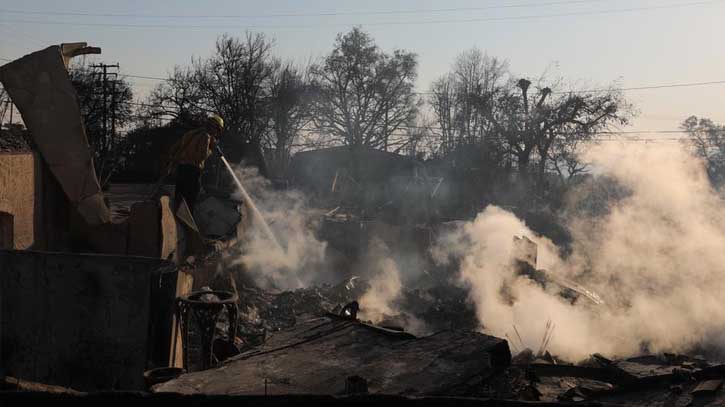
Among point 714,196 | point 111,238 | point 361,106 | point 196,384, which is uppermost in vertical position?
point 361,106

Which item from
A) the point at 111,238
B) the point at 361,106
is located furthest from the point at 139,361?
the point at 361,106

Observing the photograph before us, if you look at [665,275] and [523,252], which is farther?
[665,275]

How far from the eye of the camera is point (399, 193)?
1256 inches

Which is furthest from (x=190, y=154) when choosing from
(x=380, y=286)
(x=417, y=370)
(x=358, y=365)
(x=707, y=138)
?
(x=707, y=138)

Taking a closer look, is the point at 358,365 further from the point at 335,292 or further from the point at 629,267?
the point at 629,267

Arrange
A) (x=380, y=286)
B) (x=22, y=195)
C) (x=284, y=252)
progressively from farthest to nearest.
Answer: (x=284, y=252) → (x=380, y=286) → (x=22, y=195)

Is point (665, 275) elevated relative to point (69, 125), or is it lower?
lower

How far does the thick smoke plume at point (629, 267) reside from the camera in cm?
982

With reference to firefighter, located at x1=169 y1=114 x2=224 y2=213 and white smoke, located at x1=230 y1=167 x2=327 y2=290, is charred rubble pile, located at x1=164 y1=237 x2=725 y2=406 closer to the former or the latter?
firefighter, located at x1=169 y1=114 x2=224 y2=213

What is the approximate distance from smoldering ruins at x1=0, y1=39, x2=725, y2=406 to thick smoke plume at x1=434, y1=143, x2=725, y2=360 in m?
0.05

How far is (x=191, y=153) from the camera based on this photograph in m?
8.96

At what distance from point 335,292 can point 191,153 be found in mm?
3548

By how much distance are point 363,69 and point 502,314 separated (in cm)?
3144

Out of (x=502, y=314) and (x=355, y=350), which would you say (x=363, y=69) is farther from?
(x=355, y=350)
